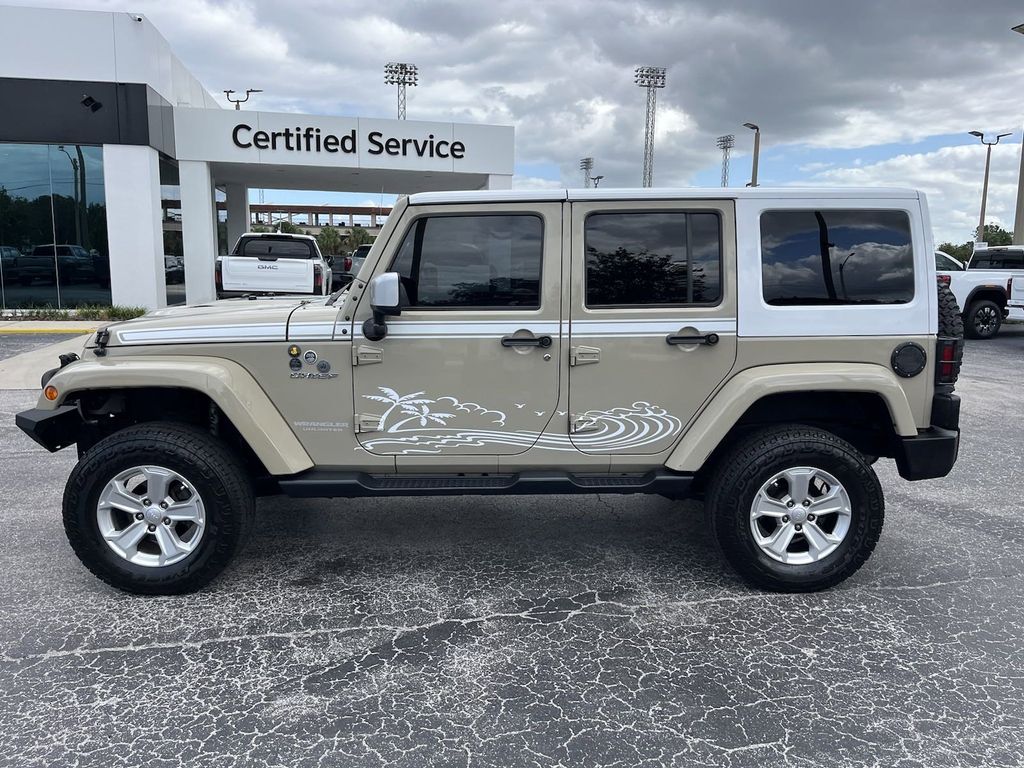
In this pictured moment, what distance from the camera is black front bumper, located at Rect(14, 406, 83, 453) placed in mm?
3779

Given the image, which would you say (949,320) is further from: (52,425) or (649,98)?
(649,98)

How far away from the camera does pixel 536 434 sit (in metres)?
3.85

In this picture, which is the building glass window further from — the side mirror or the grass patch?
the side mirror

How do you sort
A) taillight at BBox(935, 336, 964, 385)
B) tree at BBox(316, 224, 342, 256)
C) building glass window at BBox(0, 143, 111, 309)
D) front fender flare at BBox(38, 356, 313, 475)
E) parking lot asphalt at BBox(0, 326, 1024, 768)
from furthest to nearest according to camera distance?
1. tree at BBox(316, 224, 342, 256)
2. building glass window at BBox(0, 143, 111, 309)
3. taillight at BBox(935, 336, 964, 385)
4. front fender flare at BBox(38, 356, 313, 475)
5. parking lot asphalt at BBox(0, 326, 1024, 768)

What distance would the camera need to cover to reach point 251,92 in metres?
34.9

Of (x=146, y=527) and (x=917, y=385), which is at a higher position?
(x=917, y=385)

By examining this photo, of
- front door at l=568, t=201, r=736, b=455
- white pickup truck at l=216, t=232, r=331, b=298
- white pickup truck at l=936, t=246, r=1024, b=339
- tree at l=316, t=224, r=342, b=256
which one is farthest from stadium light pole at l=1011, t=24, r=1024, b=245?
tree at l=316, t=224, r=342, b=256

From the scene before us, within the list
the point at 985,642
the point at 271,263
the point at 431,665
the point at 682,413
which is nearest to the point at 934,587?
the point at 985,642

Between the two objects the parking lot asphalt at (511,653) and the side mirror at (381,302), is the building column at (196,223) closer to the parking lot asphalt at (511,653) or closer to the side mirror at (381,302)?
the parking lot asphalt at (511,653)

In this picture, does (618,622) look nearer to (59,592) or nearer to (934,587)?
(934,587)

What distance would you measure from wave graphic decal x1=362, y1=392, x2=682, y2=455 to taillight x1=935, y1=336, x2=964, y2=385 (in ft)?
4.44

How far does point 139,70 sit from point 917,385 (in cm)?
1735

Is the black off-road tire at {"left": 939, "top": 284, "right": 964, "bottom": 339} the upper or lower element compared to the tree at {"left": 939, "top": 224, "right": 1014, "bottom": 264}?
lower

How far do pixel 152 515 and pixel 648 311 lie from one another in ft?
8.68
